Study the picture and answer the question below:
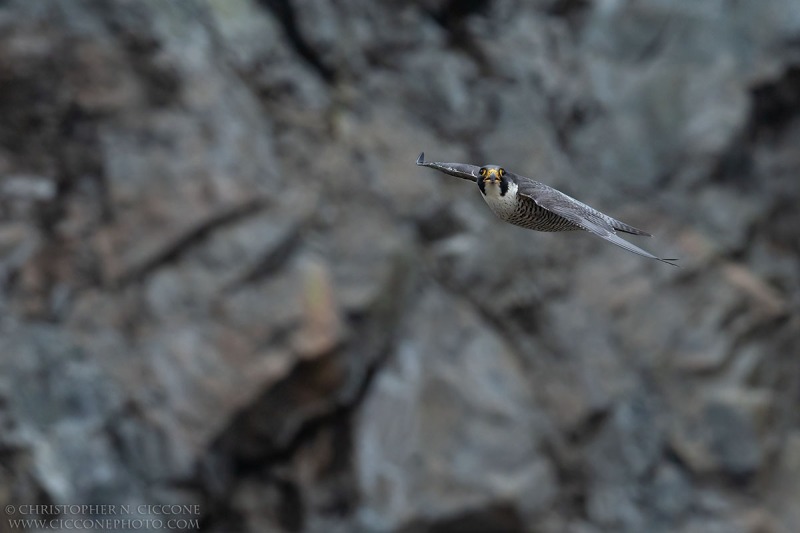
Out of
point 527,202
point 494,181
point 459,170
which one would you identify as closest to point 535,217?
point 527,202

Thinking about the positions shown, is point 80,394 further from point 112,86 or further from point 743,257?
point 743,257

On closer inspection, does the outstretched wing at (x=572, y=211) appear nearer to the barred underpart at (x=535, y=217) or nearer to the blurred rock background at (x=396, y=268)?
the barred underpart at (x=535, y=217)

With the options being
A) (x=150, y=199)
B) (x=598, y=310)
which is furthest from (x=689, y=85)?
(x=150, y=199)

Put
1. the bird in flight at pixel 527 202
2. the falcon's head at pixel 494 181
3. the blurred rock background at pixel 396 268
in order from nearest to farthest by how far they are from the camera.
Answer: the bird in flight at pixel 527 202 < the falcon's head at pixel 494 181 < the blurred rock background at pixel 396 268

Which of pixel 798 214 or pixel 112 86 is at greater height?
pixel 798 214

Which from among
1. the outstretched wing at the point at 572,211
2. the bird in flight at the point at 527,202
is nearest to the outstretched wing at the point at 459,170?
the bird in flight at the point at 527,202

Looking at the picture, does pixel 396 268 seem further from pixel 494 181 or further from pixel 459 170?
pixel 494 181

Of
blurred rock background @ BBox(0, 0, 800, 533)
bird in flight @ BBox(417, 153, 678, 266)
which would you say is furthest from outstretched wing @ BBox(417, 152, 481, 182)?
blurred rock background @ BBox(0, 0, 800, 533)

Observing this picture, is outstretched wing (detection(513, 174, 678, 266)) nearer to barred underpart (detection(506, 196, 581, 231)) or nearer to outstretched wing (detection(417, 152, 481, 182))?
barred underpart (detection(506, 196, 581, 231))

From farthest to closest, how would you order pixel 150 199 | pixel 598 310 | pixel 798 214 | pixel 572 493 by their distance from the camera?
pixel 798 214 < pixel 598 310 < pixel 572 493 < pixel 150 199
